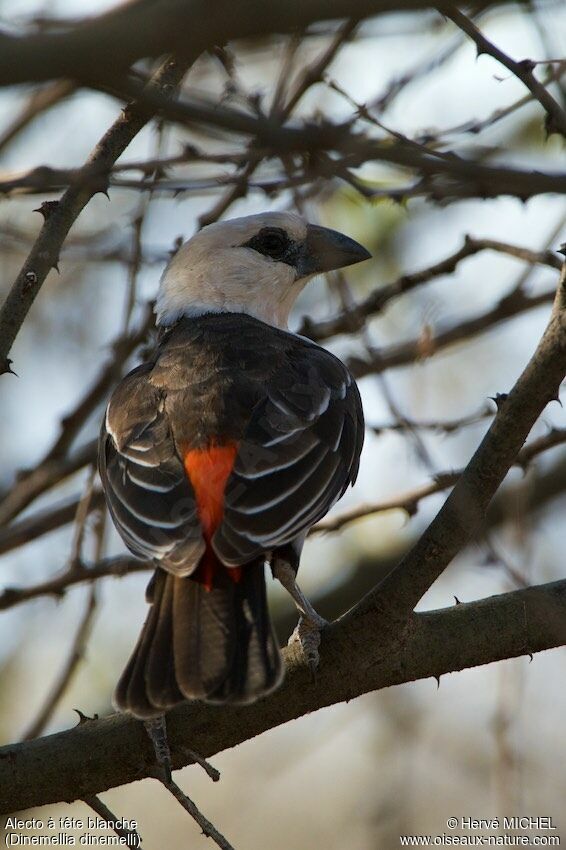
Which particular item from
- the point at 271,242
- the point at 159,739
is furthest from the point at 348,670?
the point at 271,242

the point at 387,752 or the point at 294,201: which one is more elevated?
the point at 294,201

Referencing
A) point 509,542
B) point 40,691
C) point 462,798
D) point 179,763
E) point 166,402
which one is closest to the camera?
point 179,763

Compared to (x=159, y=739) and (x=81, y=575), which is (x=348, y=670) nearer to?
(x=159, y=739)

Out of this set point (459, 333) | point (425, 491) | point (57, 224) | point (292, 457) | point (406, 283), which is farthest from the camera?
point (459, 333)

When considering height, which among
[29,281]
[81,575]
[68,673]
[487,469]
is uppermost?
[29,281]

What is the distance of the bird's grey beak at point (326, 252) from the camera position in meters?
7.25

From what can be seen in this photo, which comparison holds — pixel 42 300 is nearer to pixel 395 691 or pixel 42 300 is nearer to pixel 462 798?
pixel 395 691

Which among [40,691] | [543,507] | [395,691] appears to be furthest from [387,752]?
[40,691]

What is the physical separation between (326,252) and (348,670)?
10.8 ft

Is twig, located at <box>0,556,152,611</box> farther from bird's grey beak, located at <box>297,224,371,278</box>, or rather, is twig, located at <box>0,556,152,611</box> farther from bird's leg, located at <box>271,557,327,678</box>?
bird's grey beak, located at <box>297,224,371,278</box>

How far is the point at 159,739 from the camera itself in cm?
457

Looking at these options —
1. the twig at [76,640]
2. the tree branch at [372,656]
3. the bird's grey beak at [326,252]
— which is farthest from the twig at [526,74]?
the twig at [76,640]

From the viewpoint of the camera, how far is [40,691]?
32.9ft

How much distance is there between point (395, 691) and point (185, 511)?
16.4ft
